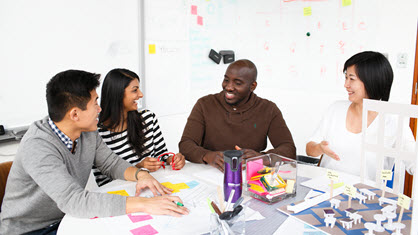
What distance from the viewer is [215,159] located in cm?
183

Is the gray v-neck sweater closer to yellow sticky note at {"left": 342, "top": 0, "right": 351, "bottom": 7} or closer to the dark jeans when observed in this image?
the dark jeans

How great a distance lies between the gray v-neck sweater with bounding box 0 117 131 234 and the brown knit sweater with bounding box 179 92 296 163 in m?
0.68

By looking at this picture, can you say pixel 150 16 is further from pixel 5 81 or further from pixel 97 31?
pixel 5 81

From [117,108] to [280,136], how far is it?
3.32ft

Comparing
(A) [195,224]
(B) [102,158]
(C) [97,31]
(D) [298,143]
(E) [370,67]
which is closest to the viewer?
(A) [195,224]

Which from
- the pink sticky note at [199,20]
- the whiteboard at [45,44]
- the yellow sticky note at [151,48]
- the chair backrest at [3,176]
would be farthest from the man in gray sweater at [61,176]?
the pink sticky note at [199,20]

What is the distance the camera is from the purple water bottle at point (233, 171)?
131cm

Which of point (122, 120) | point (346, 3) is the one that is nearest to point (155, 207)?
point (122, 120)

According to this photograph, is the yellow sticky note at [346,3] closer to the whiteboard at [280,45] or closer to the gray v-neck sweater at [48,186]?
the whiteboard at [280,45]

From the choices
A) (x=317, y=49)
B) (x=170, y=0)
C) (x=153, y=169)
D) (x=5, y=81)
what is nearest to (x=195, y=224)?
(x=153, y=169)

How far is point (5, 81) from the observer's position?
2.34 metres

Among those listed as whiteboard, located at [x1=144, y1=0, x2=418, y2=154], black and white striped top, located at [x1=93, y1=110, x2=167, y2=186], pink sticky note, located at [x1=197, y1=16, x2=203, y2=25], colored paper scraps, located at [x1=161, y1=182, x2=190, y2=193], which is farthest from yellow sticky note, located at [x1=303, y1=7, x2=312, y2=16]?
colored paper scraps, located at [x1=161, y1=182, x2=190, y2=193]

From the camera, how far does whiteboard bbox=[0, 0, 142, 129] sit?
2.35 m

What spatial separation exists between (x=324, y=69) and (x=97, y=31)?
2.25 metres
